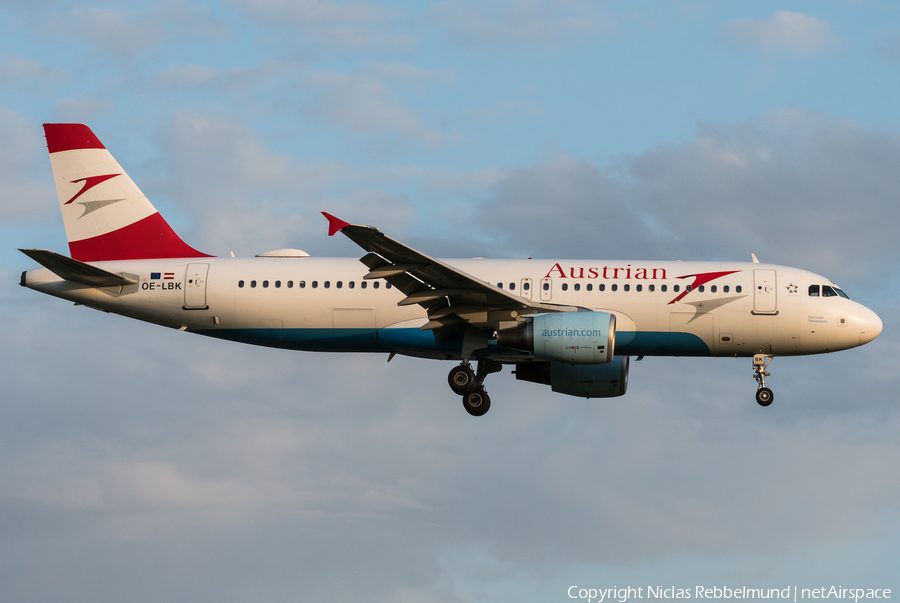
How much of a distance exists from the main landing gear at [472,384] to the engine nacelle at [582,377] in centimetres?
153

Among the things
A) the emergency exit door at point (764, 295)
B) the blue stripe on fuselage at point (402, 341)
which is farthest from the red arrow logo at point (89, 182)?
the emergency exit door at point (764, 295)

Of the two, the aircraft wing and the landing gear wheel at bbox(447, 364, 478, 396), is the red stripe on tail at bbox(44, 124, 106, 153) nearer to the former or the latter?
the aircraft wing

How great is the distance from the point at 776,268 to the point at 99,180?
76.1 ft

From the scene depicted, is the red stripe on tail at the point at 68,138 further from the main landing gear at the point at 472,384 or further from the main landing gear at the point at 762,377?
the main landing gear at the point at 762,377

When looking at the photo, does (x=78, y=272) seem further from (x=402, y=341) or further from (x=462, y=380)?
(x=462, y=380)

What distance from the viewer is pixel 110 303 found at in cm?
3042

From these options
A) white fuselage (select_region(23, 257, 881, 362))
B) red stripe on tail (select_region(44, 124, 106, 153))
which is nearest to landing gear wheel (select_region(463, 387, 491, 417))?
white fuselage (select_region(23, 257, 881, 362))

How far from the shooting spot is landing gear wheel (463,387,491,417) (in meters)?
30.4

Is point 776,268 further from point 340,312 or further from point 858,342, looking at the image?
point 340,312

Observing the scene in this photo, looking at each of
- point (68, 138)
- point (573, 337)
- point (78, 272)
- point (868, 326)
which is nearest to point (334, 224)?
point (573, 337)

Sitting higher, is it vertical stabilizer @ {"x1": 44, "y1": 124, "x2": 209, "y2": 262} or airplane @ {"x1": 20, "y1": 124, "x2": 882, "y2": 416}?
vertical stabilizer @ {"x1": 44, "y1": 124, "x2": 209, "y2": 262}

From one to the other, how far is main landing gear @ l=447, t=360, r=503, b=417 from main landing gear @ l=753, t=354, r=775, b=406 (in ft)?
26.7

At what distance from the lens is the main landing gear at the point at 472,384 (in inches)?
1177

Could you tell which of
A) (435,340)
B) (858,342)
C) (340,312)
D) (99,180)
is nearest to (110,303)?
(99,180)
